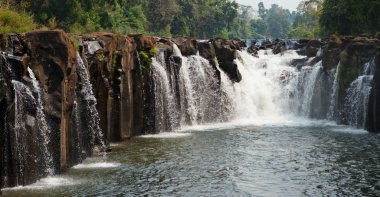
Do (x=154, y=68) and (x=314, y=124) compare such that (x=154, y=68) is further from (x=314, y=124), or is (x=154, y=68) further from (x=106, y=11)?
(x=106, y=11)

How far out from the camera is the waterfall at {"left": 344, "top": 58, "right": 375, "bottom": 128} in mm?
30750

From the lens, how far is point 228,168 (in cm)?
1941

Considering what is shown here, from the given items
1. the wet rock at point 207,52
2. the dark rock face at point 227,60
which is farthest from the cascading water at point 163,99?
the dark rock face at point 227,60

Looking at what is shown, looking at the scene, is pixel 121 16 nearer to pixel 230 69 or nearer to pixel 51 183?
pixel 230 69

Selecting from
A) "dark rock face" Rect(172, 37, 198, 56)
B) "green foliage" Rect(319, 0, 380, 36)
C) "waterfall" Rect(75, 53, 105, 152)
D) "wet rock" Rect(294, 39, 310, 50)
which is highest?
"green foliage" Rect(319, 0, 380, 36)

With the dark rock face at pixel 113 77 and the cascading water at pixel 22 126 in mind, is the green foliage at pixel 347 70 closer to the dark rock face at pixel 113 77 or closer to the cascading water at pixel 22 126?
the dark rock face at pixel 113 77

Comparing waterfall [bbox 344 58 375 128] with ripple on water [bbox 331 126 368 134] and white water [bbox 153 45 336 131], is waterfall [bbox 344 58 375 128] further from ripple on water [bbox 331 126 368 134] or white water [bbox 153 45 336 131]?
white water [bbox 153 45 336 131]

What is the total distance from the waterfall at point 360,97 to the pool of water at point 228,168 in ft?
10.2

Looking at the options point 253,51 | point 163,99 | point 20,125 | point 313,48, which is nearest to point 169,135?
point 163,99

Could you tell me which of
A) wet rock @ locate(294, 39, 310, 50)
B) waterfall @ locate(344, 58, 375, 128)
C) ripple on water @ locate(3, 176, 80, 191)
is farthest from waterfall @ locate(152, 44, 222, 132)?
wet rock @ locate(294, 39, 310, 50)

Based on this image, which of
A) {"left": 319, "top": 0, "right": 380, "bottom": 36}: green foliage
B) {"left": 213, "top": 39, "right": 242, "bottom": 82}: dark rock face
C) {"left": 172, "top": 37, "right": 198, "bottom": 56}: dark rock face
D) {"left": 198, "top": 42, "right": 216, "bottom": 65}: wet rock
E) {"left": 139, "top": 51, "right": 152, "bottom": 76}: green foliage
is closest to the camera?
{"left": 139, "top": 51, "right": 152, "bottom": 76}: green foliage

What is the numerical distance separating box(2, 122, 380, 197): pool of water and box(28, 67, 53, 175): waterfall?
0.53m

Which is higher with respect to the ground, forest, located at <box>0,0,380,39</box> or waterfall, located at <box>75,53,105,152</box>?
forest, located at <box>0,0,380,39</box>

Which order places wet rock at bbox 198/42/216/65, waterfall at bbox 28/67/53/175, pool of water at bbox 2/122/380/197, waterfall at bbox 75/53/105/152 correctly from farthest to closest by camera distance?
wet rock at bbox 198/42/216/65
waterfall at bbox 75/53/105/152
waterfall at bbox 28/67/53/175
pool of water at bbox 2/122/380/197
